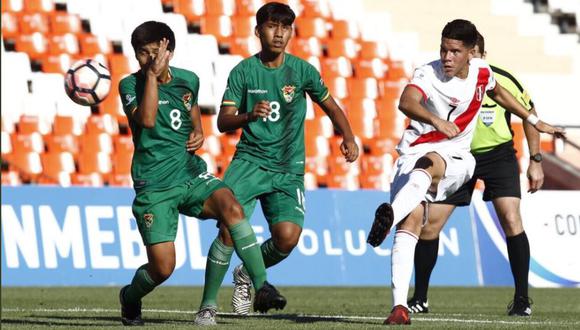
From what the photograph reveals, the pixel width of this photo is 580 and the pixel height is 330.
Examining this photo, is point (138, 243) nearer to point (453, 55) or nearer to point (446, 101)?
point (446, 101)

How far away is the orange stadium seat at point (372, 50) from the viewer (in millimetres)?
22344

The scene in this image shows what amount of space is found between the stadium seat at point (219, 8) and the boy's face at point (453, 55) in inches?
514

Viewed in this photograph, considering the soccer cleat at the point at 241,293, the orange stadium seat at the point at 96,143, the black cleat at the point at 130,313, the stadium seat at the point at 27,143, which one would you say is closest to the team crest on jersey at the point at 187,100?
the black cleat at the point at 130,313

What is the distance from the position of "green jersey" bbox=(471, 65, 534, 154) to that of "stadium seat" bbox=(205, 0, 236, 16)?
11.1 m

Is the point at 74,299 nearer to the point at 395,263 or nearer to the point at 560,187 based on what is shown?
the point at 395,263

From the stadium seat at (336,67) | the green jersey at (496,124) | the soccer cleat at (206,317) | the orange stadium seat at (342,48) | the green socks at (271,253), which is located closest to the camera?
the soccer cleat at (206,317)

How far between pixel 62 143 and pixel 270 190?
997 centimetres

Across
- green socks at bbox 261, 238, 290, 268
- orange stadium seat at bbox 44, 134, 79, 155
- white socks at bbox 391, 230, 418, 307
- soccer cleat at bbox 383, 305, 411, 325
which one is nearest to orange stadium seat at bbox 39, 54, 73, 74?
orange stadium seat at bbox 44, 134, 79, 155

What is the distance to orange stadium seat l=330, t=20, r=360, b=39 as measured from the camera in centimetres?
2227

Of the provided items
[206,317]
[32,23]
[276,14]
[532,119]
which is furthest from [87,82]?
[32,23]

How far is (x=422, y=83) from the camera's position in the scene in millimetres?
8250

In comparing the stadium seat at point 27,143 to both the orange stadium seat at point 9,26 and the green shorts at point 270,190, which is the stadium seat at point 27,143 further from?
the green shorts at point 270,190

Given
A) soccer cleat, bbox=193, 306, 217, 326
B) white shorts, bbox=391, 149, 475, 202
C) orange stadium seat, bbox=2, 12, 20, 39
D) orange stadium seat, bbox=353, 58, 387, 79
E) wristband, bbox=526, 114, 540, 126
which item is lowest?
soccer cleat, bbox=193, 306, 217, 326

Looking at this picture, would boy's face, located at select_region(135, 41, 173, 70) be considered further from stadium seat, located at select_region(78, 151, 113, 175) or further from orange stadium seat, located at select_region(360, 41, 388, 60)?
orange stadium seat, located at select_region(360, 41, 388, 60)
